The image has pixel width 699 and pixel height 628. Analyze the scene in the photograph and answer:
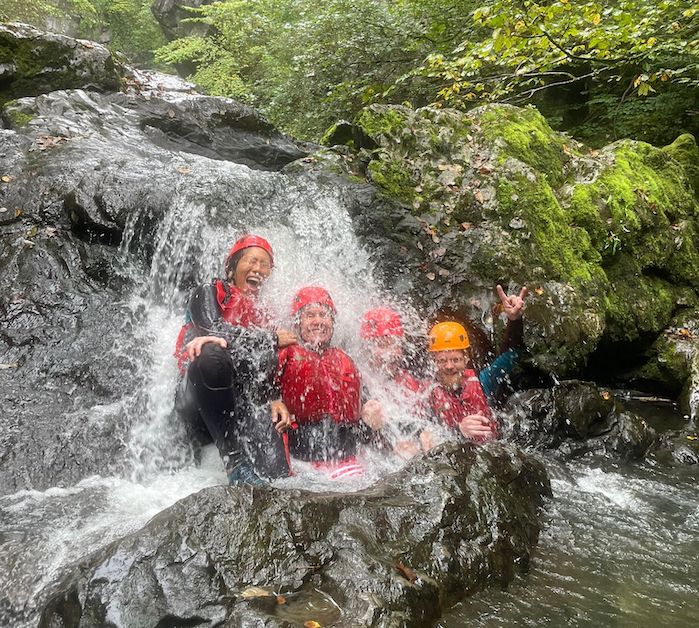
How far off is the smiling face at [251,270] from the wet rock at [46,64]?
6035mm

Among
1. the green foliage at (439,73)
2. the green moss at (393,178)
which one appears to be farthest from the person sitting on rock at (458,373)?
the green foliage at (439,73)

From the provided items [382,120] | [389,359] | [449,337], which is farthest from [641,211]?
[389,359]

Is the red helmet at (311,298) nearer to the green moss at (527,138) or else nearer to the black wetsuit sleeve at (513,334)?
the black wetsuit sleeve at (513,334)

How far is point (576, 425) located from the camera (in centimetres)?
482

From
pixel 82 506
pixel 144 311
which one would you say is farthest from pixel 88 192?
pixel 82 506

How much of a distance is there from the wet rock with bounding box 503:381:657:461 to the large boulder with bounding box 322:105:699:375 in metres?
0.53

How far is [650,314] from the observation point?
6477mm

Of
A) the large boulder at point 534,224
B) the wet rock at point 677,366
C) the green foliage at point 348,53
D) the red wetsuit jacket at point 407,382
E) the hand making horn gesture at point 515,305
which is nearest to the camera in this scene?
the hand making horn gesture at point 515,305

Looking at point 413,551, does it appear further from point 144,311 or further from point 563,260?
point 563,260

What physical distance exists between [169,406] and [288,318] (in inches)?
46.4

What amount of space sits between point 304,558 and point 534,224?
468cm

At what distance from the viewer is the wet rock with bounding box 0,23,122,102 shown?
7.99 meters

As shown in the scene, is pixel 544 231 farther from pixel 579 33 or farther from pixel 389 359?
pixel 389 359

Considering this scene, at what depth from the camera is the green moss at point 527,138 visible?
→ 6562 millimetres
